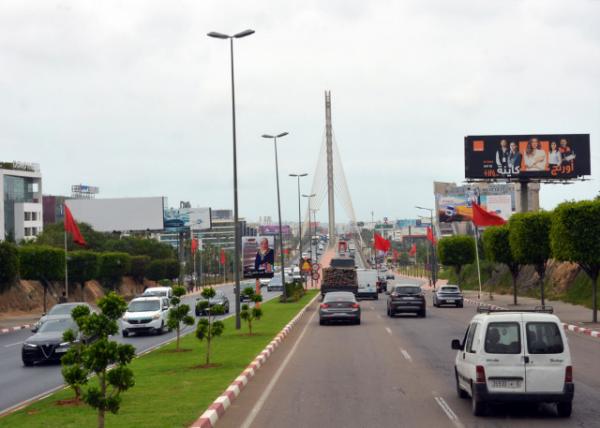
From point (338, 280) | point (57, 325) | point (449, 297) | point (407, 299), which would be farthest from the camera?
point (338, 280)

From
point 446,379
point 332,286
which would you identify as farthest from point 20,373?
point 332,286

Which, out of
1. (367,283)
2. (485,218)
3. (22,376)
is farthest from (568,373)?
(367,283)

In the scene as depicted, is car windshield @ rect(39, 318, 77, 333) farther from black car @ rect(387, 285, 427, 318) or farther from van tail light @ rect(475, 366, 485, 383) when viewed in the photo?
black car @ rect(387, 285, 427, 318)

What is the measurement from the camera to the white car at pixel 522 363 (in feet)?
40.7

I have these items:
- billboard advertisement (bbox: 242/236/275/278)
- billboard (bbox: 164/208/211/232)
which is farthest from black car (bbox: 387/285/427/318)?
billboard (bbox: 164/208/211/232)

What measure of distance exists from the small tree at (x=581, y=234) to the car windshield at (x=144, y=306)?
16723 mm

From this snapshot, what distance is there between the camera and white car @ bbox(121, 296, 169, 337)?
35.3 meters

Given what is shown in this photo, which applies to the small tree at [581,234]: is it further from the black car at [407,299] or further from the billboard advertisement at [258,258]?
the billboard advertisement at [258,258]

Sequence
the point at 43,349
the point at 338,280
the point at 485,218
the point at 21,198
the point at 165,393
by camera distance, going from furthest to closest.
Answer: the point at 21,198
the point at 338,280
the point at 485,218
the point at 43,349
the point at 165,393

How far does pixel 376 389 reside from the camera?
1609 centimetres

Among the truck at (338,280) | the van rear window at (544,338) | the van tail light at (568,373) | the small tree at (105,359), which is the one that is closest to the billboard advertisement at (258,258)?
the truck at (338,280)

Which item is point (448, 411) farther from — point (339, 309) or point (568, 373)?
point (339, 309)

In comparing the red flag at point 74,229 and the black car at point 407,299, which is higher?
the red flag at point 74,229

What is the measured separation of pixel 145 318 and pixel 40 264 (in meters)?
27.6
